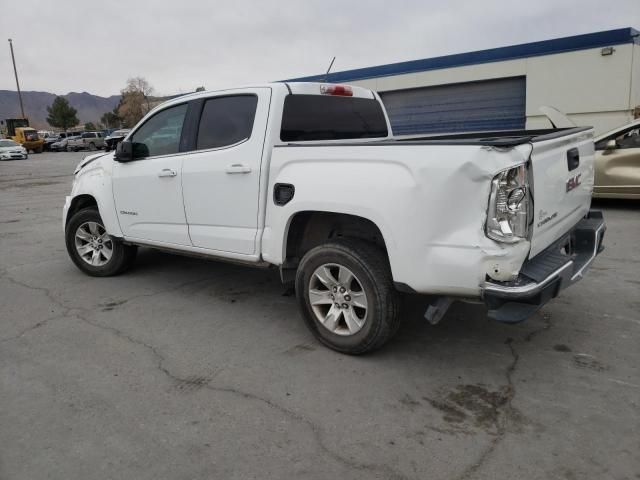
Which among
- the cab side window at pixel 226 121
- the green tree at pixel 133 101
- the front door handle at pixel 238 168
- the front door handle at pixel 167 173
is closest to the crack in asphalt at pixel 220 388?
the front door handle at pixel 167 173

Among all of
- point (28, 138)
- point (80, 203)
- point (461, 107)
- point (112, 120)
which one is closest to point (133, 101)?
point (112, 120)

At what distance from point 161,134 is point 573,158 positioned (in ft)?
11.6

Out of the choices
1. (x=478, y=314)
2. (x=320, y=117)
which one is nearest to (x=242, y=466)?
(x=478, y=314)

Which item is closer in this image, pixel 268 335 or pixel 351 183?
pixel 351 183

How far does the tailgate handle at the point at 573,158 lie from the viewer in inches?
139

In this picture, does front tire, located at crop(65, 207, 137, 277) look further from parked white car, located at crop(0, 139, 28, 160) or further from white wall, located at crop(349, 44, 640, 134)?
parked white car, located at crop(0, 139, 28, 160)

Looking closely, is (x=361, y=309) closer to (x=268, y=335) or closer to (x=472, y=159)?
(x=268, y=335)

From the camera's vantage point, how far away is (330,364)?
360cm

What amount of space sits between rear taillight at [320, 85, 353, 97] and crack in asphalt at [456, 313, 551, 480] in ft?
8.24

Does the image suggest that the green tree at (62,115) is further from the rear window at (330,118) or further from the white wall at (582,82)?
the rear window at (330,118)

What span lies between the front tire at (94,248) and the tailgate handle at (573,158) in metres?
4.44

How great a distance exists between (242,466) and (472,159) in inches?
77.5

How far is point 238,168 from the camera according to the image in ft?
13.4

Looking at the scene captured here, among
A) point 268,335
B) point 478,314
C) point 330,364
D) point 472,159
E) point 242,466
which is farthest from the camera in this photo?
point 478,314
